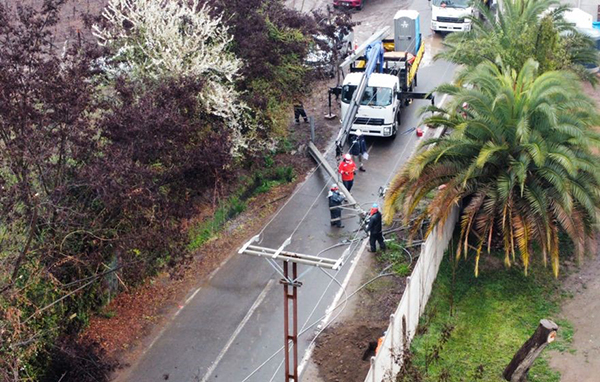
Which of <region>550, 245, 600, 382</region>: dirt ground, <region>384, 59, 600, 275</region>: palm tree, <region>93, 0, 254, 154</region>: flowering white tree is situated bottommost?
<region>550, 245, 600, 382</region>: dirt ground

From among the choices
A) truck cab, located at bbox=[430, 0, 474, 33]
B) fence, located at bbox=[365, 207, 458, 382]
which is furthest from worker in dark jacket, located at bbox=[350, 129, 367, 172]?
truck cab, located at bbox=[430, 0, 474, 33]

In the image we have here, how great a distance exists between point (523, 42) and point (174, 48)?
1025 cm

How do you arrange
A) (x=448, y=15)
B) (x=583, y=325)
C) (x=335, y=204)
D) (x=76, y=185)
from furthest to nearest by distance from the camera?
(x=448, y=15), (x=335, y=204), (x=583, y=325), (x=76, y=185)

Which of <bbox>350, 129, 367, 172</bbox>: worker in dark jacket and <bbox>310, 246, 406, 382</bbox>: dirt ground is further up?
<bbox>350, 129, 367, 172</bbox>: worker in dark jacket

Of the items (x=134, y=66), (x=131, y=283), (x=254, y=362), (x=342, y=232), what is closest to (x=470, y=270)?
(x=342, y=232)

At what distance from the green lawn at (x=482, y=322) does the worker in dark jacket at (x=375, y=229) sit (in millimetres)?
1771

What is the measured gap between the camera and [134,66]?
65.6 feet

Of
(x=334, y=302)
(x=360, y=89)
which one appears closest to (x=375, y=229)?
(x=334, y=302)

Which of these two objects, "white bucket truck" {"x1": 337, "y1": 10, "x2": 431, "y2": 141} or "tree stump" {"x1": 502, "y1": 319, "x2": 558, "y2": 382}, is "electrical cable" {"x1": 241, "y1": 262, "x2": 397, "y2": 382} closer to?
"tree stump" {"x1": 502, "y1": 319, "x2": 558, "y2": 382}

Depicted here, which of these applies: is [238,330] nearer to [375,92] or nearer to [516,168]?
[516,168]

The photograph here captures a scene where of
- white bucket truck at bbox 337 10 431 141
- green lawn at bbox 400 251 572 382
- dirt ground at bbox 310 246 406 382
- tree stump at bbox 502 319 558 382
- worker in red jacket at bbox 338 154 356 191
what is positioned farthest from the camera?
white bucket truck at bbox 337 10 431 141

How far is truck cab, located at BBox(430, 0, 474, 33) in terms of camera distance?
119 ft

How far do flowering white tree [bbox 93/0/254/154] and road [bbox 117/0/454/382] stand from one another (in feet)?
9.63

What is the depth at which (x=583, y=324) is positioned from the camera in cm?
1772
